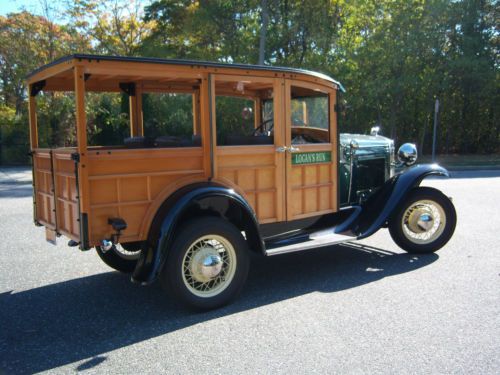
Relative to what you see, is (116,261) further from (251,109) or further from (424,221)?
(424,221)

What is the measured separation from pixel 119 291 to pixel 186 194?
55.2 inches

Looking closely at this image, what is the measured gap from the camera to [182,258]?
4.02 meters

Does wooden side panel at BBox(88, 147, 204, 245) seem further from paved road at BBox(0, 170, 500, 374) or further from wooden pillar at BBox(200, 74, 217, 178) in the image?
paved road at BBox(0, 170, 500, 374)

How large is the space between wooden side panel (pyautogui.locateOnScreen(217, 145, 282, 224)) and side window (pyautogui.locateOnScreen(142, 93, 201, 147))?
34 cm

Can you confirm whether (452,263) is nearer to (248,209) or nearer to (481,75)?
(248,209)

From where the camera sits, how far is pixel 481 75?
826 inches

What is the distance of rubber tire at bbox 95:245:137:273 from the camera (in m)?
5.19

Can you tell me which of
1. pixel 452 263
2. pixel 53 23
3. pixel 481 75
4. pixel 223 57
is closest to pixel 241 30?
pixel 223 57

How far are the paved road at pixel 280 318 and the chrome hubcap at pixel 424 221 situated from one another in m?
0.27

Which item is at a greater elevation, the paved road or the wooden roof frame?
the wooden roof frame

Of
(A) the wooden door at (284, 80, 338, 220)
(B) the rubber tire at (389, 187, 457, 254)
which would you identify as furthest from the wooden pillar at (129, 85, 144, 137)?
(B) the rubber tire at (389, 187, 457, 254)

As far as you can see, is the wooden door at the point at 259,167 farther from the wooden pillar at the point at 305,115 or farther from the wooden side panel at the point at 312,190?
the wooden pillar at the point at 305,115

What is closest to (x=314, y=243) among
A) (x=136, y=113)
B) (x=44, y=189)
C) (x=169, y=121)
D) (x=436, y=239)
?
(x=436, y=239)

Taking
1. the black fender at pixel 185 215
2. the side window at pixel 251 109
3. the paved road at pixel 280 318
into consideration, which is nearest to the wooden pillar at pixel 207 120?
the black fender at pixel 185 215
